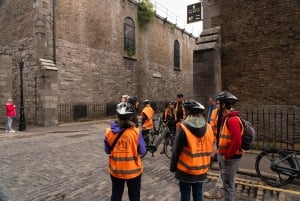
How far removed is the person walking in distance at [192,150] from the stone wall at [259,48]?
7004mm

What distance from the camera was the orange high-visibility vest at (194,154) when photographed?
10.9ft

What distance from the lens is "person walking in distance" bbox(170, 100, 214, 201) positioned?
10.9 ft

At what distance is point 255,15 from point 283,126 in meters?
4.15

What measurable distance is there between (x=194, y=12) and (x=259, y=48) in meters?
15.5

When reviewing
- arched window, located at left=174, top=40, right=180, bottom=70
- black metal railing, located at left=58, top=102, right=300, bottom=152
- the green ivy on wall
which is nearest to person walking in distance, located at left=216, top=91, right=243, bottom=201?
black metal railing, located at left=58, top=102, right=300, bottom=152

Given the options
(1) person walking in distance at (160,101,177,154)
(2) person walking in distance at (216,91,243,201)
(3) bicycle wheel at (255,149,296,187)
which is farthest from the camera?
(1) person walking in distance at (160,101,177,154)

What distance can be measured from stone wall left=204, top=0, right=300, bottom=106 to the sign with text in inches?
A: 533

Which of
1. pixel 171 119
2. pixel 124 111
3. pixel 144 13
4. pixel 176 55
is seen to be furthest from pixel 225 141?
pixel 176 55

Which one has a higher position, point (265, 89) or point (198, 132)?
point (265, 89)

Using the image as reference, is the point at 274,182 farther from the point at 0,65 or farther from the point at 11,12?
the point at 11,12

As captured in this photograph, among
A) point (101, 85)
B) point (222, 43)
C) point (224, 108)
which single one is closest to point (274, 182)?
point (224, 108)

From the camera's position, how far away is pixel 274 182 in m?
5.54

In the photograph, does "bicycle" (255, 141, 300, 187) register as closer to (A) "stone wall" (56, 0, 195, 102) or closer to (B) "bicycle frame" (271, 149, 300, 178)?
(B) "bicycle frame" (271, 149, 300, 178)

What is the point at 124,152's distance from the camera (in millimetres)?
3309
